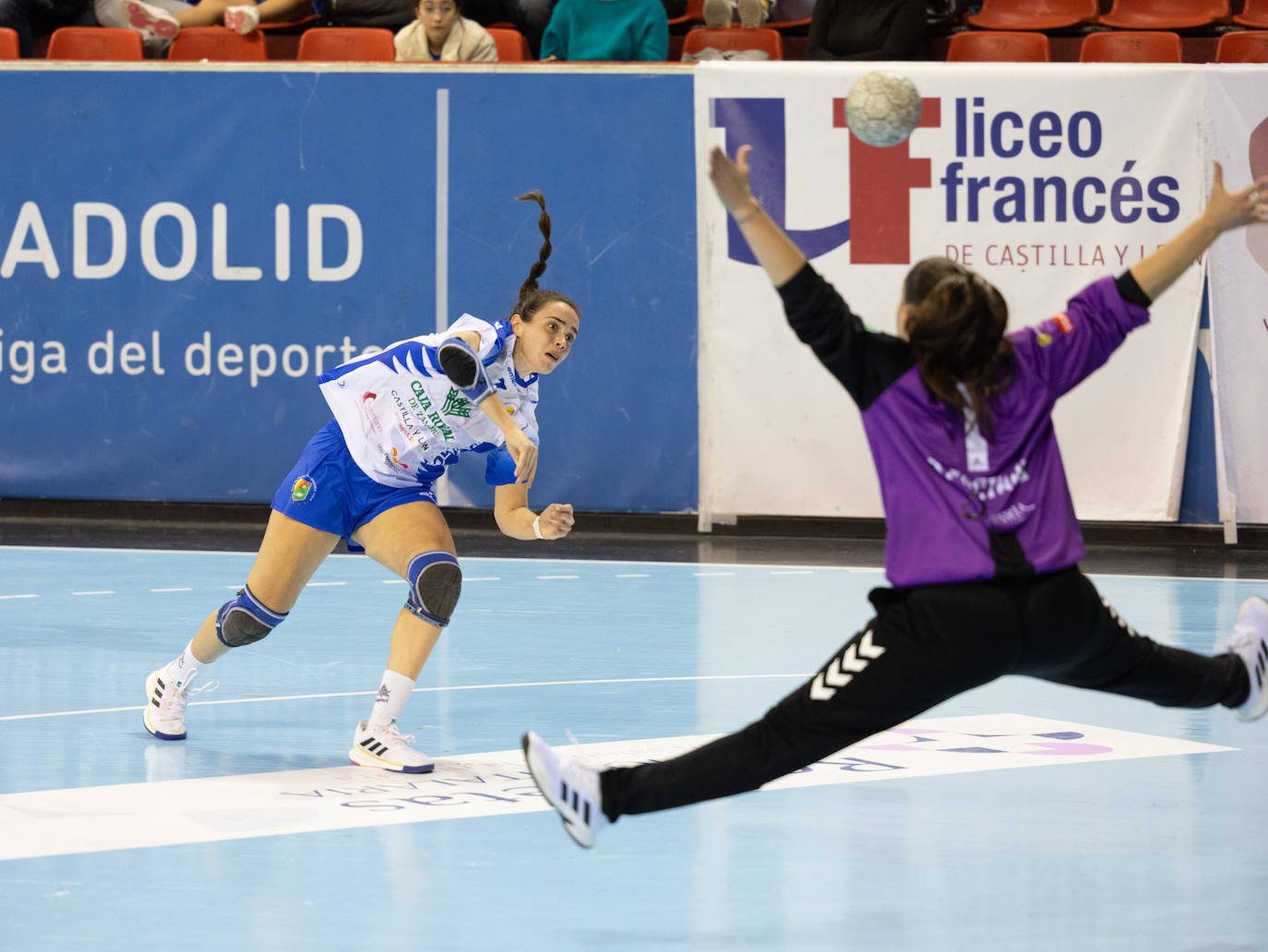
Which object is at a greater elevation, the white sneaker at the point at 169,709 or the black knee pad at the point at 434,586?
the black knee pad at the point at 434,586

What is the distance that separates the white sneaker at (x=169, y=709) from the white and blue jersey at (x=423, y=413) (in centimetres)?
106

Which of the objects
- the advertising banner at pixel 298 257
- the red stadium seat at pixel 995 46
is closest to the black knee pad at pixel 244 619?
the advertising banner at pixel 298 257

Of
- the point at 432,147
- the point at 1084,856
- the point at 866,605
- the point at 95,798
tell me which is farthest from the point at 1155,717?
the point at 432,147

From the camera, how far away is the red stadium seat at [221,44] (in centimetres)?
1361

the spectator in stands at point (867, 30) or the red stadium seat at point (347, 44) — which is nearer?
the spectator in stands at point (867, 30)

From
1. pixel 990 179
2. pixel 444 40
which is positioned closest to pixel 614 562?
pixel 990 179

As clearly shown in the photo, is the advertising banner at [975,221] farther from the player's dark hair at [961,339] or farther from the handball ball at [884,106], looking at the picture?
the player's dark hair at [961,339]

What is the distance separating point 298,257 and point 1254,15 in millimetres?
7623

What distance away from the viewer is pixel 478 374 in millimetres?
5848

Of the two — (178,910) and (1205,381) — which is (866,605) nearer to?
(1205,381)

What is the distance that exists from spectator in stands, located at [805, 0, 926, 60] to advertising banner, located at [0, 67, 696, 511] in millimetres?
1281

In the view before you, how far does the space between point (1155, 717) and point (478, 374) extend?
9.94 ft

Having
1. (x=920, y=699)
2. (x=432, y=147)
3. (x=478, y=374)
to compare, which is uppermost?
(x=432, y=147)

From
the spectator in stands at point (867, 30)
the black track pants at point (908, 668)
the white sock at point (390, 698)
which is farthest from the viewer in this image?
the spectator in stands at point (867, 30)
